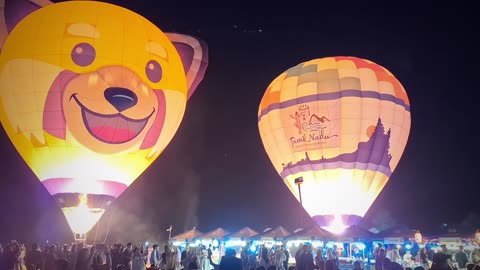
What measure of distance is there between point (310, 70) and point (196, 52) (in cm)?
518

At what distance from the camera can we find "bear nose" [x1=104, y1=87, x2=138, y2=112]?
1104 centimetres

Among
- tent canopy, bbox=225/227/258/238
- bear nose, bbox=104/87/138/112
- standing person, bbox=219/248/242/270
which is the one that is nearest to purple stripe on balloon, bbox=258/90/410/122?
tent canopy, bbox=225/227/258/238

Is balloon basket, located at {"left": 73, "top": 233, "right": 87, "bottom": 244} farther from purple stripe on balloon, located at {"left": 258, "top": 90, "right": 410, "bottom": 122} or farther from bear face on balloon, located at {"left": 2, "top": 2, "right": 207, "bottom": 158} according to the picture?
purple stripe on balloon, located at {"left": 258, "top": 90, "right": 410, "bottom": 122}

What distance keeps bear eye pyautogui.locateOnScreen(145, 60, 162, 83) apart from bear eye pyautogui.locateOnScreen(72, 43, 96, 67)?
141 centimetres

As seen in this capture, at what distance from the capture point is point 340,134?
16344mm

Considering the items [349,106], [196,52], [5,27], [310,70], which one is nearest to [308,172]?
[349,106]

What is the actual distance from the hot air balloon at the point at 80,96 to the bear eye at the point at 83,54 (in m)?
0.02

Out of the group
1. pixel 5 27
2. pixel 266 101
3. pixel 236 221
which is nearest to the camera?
pixel 5 27

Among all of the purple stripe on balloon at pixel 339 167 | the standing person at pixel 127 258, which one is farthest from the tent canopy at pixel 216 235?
the standing person at pixel 127 258

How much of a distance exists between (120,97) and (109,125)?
0.75m

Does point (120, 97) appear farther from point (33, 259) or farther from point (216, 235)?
point (216, 235)

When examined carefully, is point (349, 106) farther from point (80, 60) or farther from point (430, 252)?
point (80, 60)

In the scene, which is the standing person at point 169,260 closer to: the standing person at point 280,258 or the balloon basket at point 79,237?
the balloon basket at point 79,237

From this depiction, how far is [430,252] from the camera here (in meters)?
14.6
